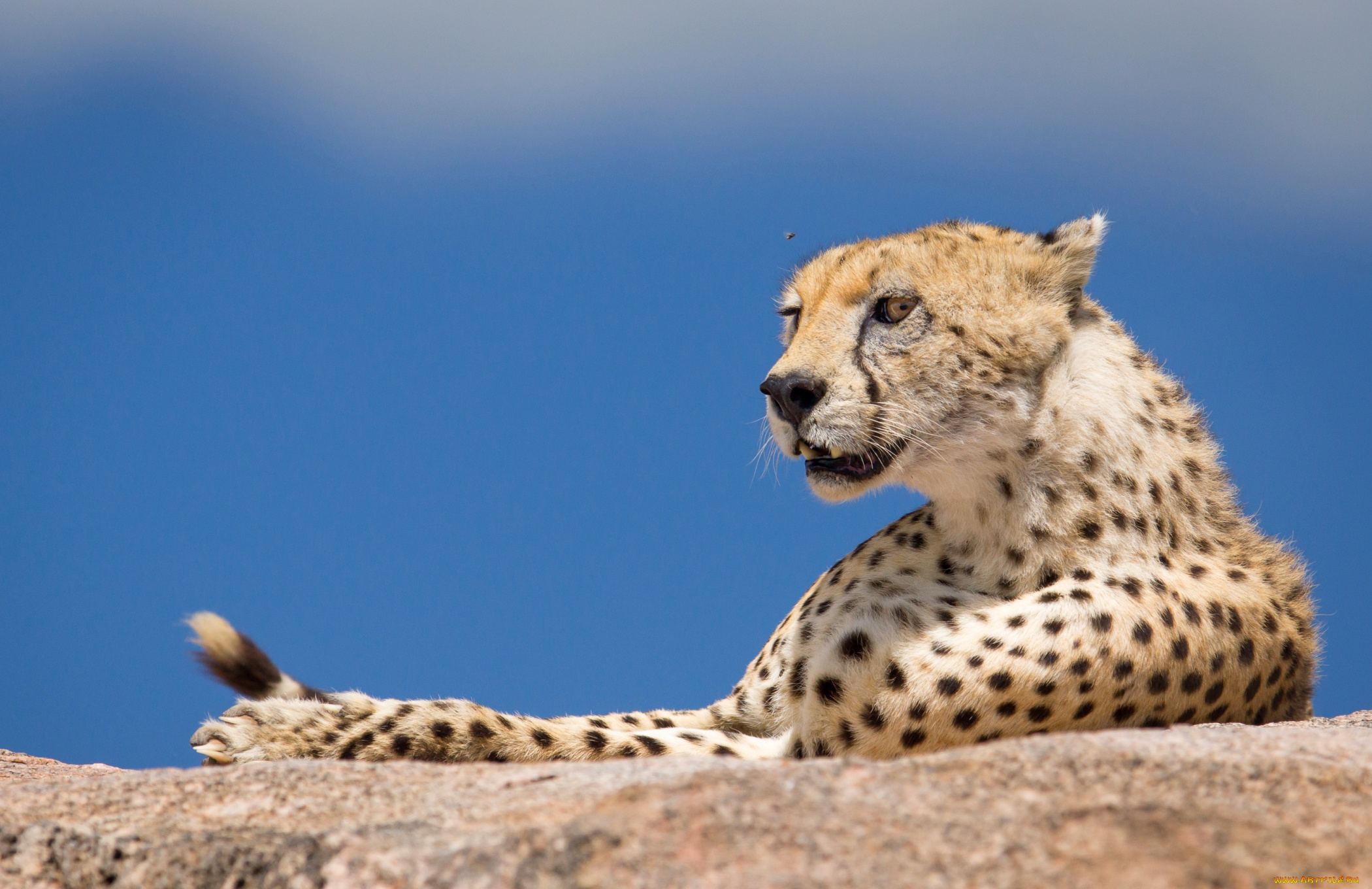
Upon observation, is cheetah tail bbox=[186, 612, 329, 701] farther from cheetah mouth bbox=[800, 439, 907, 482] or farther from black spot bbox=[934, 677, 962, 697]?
black spot bbox=[934, 677, 962, 697]

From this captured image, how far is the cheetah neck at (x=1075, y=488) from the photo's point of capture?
2.56 meters

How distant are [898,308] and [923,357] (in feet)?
0.49

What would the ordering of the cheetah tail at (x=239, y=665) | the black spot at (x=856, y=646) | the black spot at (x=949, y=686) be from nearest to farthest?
1. the black spot at (x=949, y=686)
2. the black spot at (x=856, y=646)
3. the cheetah tail at (x=239, y=665)

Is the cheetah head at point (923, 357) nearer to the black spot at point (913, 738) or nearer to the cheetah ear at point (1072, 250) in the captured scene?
the cheetah ear at point (1072, 250)

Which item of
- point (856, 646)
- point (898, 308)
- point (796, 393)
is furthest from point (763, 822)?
point (898, 308)

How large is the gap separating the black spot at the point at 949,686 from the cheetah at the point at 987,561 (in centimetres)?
1

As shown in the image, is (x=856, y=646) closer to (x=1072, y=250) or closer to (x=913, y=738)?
(x=913, y=738)

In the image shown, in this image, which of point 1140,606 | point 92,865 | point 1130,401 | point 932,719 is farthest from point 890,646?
point 92,865

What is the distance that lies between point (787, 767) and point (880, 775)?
0.44 ft

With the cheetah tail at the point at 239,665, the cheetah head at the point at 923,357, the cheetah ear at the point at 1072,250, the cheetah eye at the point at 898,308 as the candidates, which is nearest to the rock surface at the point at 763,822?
the cheetah head at the point at 923,357

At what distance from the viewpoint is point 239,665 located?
11.1 ft

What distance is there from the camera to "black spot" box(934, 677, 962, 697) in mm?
2320

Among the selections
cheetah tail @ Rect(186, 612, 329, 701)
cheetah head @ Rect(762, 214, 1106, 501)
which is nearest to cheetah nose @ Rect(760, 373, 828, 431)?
cheetah head @ Rect(762, 214, 1106, 501)

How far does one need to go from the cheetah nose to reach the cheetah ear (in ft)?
2.33
